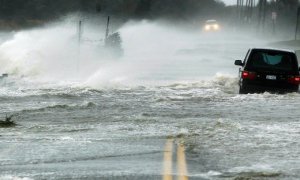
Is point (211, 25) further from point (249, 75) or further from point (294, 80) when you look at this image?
point (249, 75)

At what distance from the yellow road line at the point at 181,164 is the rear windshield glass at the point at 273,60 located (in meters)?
8.80

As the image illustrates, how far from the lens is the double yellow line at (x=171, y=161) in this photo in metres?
8.66

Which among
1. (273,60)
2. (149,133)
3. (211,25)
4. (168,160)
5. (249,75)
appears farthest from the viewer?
(211,25)

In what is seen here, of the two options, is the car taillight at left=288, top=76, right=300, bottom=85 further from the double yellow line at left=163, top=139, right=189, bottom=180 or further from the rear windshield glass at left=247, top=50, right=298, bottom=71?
the double yellow line at left=163, top=139, right=189, bottom=180

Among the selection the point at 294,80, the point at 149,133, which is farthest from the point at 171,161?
the point at 294,80

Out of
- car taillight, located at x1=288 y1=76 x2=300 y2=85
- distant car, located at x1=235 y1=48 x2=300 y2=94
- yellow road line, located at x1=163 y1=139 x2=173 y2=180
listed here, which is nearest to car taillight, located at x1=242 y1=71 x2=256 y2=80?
distant car, located at x1=235 y1=48 x2=300 y2=94

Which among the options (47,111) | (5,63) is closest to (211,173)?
(47,111)

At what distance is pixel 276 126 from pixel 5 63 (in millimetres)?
32199

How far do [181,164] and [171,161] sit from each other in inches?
11.1

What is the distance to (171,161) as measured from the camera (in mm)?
9828

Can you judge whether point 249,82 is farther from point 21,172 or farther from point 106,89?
point 21,172

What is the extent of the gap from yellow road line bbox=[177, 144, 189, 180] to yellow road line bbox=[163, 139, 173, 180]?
0.12 metres

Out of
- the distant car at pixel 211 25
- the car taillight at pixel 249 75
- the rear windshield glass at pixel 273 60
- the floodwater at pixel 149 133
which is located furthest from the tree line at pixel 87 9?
the car taillight at pixel 249 75

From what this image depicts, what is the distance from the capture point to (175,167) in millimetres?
9281
